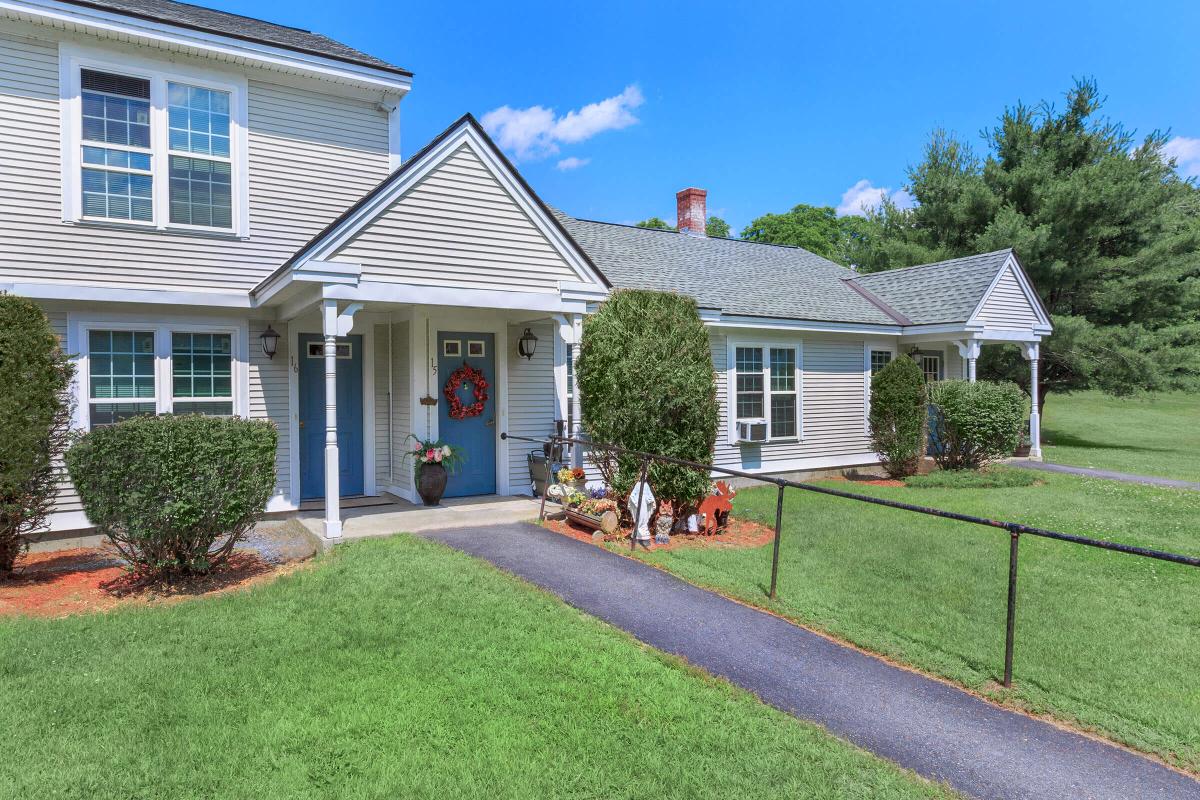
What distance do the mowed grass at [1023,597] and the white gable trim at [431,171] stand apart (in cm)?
421

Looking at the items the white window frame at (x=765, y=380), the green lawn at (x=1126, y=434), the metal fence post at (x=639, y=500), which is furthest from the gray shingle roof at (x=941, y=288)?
the metal fence post at (x=639, y=500)

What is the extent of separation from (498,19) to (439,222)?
1036 centimetres

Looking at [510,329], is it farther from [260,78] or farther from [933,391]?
[933,391]

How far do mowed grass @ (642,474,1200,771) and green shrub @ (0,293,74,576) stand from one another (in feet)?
19.3

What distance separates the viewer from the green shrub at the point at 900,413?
43.7ft

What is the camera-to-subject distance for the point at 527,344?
33.6 ft

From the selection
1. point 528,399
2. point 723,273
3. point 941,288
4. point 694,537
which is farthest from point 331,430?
point 941,288

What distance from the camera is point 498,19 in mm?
15875

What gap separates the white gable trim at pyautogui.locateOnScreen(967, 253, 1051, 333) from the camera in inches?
591

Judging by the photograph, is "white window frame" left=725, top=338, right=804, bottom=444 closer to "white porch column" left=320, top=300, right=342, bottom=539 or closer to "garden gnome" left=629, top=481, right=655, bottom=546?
"garden gnome" left=629, top=481, right=655, bottom=546

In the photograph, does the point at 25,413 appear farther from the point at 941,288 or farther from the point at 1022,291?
the point at 1022,291

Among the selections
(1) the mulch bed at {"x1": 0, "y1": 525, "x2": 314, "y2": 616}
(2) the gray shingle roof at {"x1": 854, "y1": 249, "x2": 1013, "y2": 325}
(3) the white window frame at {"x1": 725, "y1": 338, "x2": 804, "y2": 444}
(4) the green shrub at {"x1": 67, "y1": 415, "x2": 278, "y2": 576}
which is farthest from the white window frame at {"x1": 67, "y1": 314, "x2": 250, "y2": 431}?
(2) the gray shingle roof at {"x1": 854, "y1": 249, "x2": 1013, "y2": 325}

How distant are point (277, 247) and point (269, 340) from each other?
1312mm

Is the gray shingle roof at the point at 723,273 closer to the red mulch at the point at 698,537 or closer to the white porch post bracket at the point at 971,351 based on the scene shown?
the white porch post bracket at the point at 971,351
